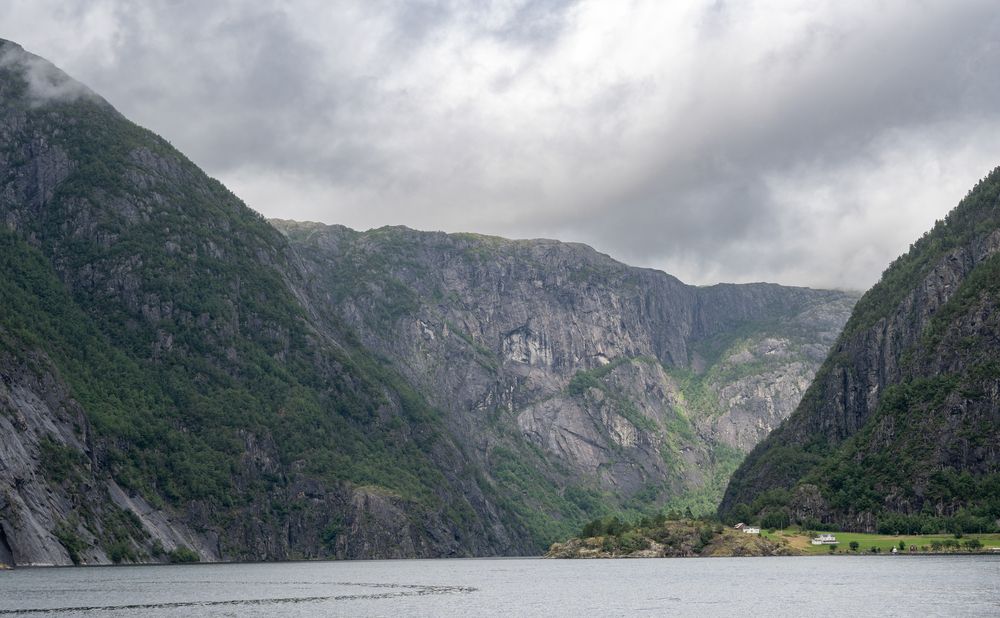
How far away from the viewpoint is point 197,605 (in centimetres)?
13200

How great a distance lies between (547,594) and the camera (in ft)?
518

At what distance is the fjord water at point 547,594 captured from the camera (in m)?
122

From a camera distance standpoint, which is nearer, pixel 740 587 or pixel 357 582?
pixel 740 587

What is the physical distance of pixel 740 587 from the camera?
513ft

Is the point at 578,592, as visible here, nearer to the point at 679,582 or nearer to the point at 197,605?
the point at 679,582

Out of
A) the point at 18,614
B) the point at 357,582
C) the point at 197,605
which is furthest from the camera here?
the point at 357,582

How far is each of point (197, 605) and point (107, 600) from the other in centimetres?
1281

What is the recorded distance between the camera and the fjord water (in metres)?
122

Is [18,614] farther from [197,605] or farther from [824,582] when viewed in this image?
[824,582]

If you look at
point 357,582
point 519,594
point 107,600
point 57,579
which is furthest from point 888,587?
point 57,579

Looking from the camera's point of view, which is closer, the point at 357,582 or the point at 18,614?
the point at 18,614

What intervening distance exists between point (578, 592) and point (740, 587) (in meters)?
23.4

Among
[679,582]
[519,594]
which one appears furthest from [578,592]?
[679,582]

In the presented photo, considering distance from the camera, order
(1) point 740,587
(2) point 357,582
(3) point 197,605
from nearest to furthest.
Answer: (3) point 197,605 → (1) point 740,587 → (2) point 357,582
